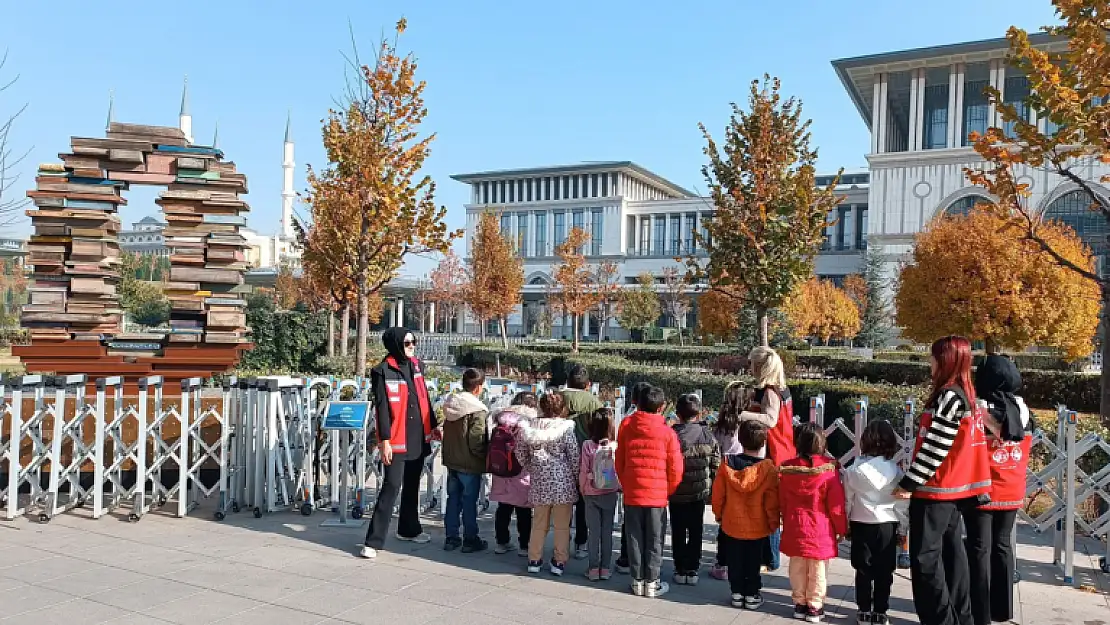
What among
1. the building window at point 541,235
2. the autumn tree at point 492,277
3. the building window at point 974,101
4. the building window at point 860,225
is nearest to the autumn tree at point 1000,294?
the autumn tree at point 492,277

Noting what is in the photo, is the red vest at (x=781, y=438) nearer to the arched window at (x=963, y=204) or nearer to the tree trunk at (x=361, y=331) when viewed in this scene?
the tree trunk at (x=361, y=331)

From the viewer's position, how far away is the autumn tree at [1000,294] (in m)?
21.8

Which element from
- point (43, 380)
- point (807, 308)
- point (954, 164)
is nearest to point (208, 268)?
point (43, 380)

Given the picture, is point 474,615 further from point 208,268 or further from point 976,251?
point 976,251

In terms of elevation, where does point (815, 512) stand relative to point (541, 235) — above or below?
below

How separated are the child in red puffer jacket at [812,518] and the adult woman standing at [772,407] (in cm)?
63

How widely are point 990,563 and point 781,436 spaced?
158cm

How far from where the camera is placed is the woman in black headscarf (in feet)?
22.0

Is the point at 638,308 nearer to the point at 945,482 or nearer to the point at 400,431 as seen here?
the point at 400,431

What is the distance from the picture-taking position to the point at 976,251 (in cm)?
2205

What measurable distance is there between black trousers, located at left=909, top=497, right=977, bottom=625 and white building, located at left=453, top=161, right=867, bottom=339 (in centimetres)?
7162

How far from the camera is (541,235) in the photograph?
91500 millimetres

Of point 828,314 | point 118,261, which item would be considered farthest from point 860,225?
point 118,261

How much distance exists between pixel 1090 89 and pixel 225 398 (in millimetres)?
8996
